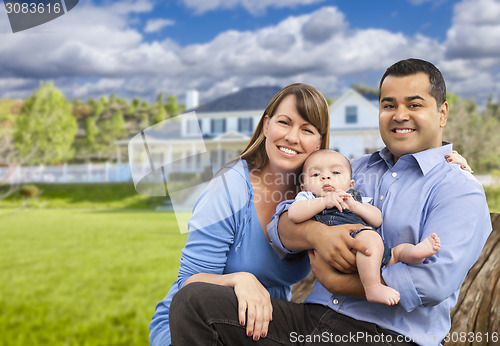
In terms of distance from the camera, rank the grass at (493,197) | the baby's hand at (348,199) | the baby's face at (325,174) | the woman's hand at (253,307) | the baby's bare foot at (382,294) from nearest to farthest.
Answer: the baby's bare foot at (382,294)
the woman's hand at (253,307)
the baby's hand at (348,199)
the baby's face at (325,174)
the grass at (493,197)

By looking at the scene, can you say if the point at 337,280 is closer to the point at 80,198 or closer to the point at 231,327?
the point at 231,327

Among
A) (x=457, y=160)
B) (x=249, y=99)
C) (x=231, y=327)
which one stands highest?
(x=249, y=99)

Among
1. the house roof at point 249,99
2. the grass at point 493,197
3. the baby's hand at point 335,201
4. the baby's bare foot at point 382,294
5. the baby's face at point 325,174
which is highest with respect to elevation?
the house roof at point 249,99

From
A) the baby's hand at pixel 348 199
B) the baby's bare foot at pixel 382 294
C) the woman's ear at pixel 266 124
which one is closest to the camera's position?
the baby's bare foot at pixel 382 294

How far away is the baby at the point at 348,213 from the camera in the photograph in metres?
1.36

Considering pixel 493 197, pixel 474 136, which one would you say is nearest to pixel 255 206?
pixel 493 197

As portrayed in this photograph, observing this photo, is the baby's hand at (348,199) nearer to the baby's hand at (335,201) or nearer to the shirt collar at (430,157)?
the baby's hand at (335,201)

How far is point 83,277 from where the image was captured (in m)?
9.41

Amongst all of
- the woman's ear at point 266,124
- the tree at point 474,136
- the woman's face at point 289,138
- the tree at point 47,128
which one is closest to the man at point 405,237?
the woman's face at point 289,138

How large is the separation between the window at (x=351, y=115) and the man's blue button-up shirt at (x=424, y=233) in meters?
9.17

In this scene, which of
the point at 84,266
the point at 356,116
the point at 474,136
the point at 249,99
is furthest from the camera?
the point at 474,136

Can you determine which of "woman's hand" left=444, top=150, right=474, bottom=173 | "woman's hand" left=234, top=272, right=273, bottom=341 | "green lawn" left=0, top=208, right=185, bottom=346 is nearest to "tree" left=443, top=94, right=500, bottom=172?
"green lawn" left=0, top=208, right=185, bottom=346

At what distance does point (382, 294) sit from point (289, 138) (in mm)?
617

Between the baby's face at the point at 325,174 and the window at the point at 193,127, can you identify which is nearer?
the window at the point at 193,127
